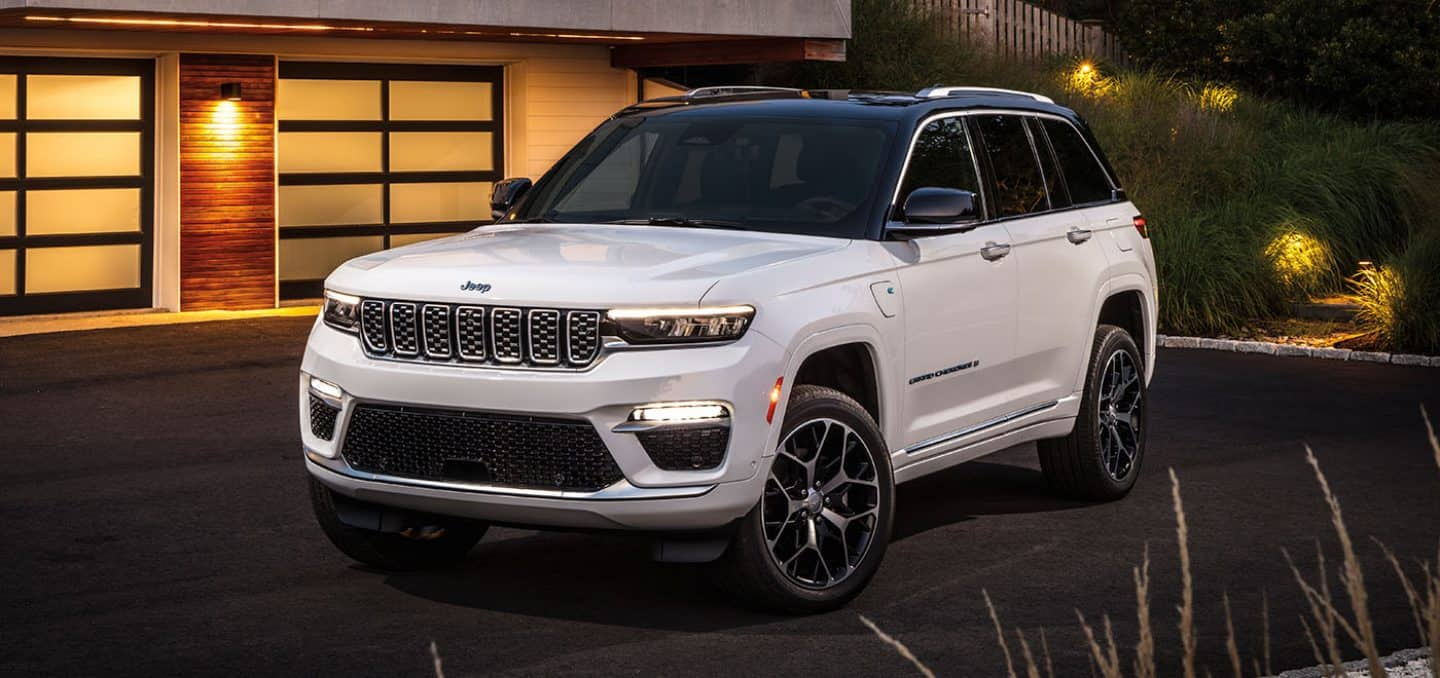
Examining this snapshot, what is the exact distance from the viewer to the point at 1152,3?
32219 millimetres

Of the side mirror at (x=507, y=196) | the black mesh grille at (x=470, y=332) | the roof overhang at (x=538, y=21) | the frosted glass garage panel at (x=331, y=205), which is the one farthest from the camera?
the frosted glass garage panel at (x=331, y=205)

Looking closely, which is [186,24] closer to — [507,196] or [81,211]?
[81,211]

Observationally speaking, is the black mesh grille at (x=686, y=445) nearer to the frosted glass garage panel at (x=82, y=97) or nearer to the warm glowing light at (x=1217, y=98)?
the frosted glass garage panel at (x=82, y=97)

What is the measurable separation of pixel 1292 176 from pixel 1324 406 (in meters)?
8.69

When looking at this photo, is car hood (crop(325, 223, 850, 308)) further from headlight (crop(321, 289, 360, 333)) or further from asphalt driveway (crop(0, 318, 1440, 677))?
asphalt driveway (crop(0, 318, 1440, 677))

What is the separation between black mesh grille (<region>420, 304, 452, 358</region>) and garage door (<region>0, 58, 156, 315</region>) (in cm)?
1334

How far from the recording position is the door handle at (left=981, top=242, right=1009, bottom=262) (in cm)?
856

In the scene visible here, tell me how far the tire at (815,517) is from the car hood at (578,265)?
1.93 feet

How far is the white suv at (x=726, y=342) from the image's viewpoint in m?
6.88

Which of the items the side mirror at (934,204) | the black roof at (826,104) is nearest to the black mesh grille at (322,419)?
the black roof at (826,104)

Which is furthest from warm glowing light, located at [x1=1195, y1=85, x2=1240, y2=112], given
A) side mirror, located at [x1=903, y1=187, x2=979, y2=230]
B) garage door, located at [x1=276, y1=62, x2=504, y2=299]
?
side mirror, located at [x1=903, y1=187, x2=979, y2=230]

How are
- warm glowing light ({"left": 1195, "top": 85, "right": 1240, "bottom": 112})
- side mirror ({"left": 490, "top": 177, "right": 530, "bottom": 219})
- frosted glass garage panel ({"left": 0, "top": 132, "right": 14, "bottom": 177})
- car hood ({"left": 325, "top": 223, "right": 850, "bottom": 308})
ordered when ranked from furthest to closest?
warm glowing light ({"left": 1195, "top": 85, "right": 1240, "bottom": 112}) → frosted glass garage panel ({"left": 0, "top": 132, "right": 14, "bottom": 177}) → side mirror ({"left": 490, "top": 177, "right": 530, "bottom": 219}) → car hood ({"left": 325, "top": 223, "right": 850, "bottom": 308})

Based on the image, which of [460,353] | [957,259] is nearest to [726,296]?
[460,353]

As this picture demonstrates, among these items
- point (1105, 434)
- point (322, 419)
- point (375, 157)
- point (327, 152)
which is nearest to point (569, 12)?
point (375, 157)
